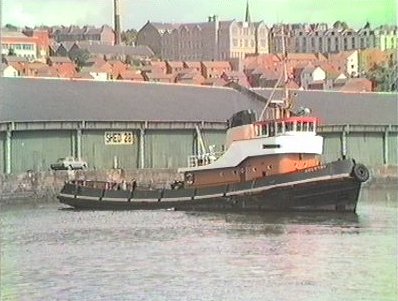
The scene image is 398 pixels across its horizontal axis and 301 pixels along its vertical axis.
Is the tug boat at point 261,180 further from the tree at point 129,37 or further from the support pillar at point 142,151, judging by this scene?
the tree at point 129,37

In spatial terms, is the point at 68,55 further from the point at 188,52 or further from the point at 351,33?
the point at 351,33

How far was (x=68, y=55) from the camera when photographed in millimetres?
112062

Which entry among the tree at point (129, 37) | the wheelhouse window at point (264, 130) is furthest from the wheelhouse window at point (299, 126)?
the tree at point (129, 37)

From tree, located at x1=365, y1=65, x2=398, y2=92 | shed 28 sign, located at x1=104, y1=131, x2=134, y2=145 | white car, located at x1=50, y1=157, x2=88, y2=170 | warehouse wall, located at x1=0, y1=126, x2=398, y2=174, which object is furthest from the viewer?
tree, located at x1=365, y1=65, x2=398, y2=92

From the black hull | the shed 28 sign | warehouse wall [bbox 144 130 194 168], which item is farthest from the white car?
the black hull

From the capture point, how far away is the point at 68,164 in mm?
36656

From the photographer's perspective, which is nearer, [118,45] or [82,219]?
[82,219]

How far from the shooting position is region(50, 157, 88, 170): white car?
36.6 m

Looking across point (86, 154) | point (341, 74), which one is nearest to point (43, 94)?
point (86, 154)

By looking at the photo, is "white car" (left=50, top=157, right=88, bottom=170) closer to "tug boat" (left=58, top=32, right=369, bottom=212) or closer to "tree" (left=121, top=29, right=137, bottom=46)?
"tug boat" (left=58, top=32, right=369, bottom=212)

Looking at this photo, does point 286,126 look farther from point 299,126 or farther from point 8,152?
point 8,152

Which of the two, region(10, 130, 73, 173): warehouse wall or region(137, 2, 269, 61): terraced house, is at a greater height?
region(137, 2, 269, 61): terraced house

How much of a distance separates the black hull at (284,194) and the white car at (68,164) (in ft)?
21.7

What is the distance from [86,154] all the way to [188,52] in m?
80.5
